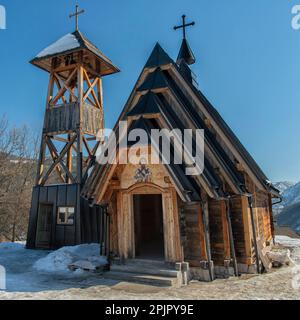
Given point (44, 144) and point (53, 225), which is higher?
point (44, 144)

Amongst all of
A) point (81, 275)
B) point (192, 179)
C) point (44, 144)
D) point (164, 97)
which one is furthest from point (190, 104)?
point (44, 144)

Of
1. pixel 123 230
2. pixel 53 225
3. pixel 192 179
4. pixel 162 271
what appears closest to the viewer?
pixel 162 271

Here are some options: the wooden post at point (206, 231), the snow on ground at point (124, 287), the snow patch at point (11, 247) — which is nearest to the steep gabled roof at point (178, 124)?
the wooden post at point (206, 231)

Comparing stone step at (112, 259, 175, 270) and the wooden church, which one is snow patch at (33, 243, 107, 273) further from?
stone step at (112, 259, 175, 270)

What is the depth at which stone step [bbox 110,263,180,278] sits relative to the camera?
24.4 feet

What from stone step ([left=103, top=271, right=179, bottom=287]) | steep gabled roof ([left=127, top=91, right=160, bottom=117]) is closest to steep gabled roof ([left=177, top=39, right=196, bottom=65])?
steep gabled roof ([left=127, top=91, right=160, bottom=117])

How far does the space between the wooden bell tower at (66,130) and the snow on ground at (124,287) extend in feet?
14.1

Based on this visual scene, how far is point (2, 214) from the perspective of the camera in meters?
22.8

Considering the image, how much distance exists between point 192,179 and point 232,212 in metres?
1.90

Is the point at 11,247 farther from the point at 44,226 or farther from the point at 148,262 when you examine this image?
the point at 148,262

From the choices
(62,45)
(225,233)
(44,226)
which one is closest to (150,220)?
(44,226)
